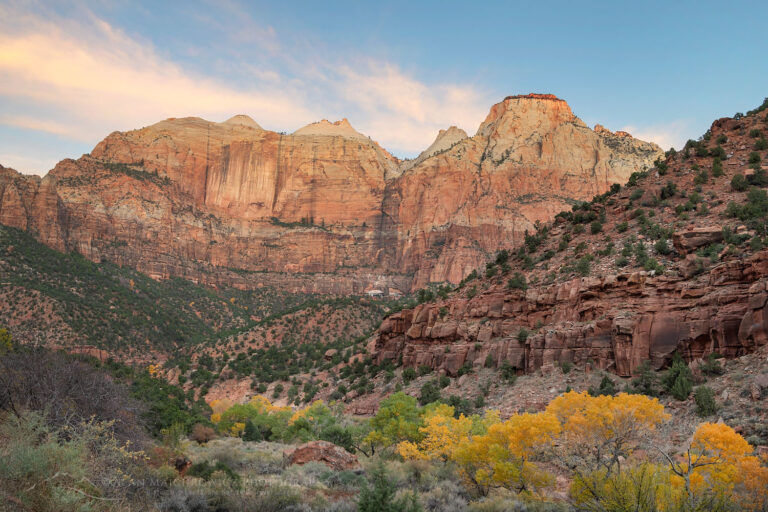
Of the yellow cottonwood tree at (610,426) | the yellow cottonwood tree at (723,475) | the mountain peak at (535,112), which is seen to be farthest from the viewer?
the mountain peak at (535,112)

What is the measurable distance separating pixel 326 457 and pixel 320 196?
126804 millimetres

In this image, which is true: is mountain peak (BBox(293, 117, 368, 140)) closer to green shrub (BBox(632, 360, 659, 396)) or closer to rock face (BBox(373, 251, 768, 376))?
rock face (BBox(373, 251, 768, 376))

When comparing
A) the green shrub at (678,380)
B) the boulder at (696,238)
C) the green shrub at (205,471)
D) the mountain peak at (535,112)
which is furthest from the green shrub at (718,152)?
the mountain peak at (535,112)

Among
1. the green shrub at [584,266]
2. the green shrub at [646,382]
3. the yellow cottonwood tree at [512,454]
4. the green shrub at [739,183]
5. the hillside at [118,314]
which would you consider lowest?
the hillside at [118,314]

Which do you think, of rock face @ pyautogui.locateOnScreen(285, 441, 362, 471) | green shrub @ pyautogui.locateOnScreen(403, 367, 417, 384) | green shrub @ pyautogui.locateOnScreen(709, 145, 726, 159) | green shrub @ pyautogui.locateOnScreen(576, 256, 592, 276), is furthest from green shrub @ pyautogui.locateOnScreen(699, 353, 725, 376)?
green shrub @ pyautogui.locateOnScreen(403, 367, 417, 384)

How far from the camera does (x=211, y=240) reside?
410ft

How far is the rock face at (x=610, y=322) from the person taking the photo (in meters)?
20.5

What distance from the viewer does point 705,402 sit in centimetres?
1742

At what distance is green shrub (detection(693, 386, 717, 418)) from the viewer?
17.3 m

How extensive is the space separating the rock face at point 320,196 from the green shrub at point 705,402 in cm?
8870

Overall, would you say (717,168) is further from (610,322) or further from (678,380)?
(678,380)

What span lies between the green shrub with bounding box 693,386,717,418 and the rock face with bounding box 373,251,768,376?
3285mm

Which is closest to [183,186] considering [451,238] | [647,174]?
[451,238]

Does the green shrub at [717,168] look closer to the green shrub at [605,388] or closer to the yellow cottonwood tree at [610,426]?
the green shrub at [605,388]
